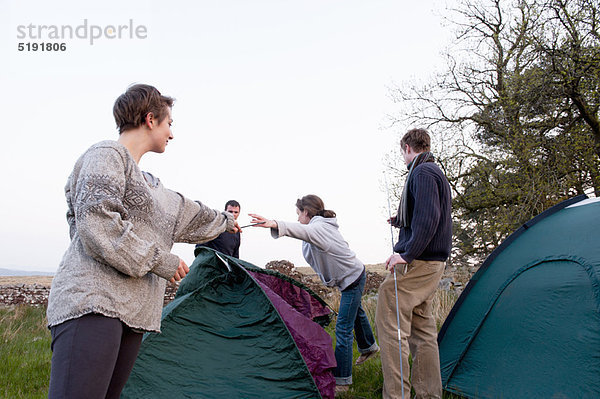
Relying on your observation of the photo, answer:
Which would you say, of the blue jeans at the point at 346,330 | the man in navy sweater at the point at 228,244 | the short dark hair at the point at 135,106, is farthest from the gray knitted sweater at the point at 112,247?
the man in navy sweater at the point at 228,244

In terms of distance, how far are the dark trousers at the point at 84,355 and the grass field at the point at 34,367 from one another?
2.98m

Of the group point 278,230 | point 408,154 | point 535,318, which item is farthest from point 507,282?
point 278,230

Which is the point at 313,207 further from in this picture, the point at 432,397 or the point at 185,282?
the point at 432,397

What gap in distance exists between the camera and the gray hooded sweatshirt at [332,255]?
175 inches

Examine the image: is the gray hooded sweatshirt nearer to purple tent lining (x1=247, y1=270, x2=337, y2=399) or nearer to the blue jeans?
the blue jeans

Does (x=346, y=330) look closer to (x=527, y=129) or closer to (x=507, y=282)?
(x=507, y=282)

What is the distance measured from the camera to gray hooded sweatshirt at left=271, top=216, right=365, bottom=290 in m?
4.45

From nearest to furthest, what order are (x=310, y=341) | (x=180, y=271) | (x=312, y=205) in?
(x=180, y=271) < (x=310, y=341) < (x=312, y=205)

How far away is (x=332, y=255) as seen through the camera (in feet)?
15.0

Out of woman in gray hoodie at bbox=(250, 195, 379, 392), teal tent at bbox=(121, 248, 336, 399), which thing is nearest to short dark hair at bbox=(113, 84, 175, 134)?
teal tent at bbox=(121, 248, 336, 399)

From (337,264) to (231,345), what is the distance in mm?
1297

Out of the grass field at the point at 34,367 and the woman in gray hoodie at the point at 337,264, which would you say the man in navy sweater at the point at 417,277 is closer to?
the grass field at the point at 34,367

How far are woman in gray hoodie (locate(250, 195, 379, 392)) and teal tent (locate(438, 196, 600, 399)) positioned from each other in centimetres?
87

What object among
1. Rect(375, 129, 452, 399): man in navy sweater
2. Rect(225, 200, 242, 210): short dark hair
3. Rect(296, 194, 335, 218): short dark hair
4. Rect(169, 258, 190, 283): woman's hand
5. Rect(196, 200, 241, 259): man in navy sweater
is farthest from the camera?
Rect(225, 200, 242, 210): short dark hair
